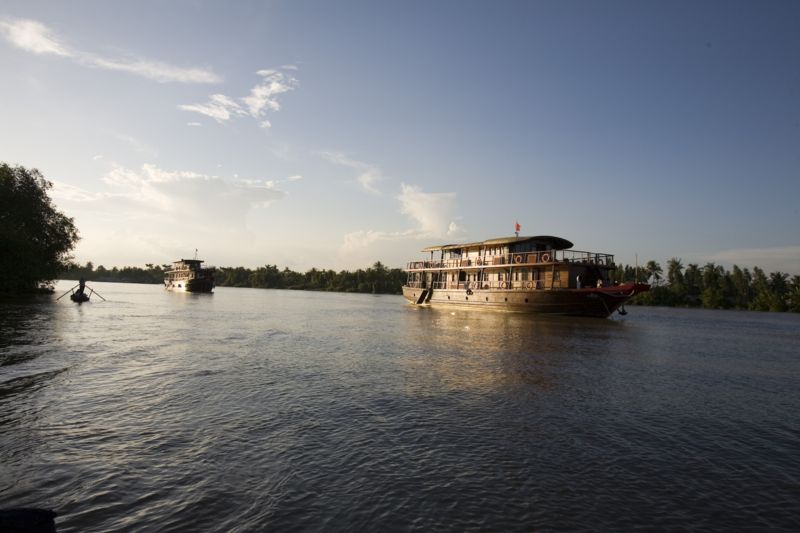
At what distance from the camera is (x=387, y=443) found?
26.0ft

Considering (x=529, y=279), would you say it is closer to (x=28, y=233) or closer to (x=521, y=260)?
(x=521, y=260)

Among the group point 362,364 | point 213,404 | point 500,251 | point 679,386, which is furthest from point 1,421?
Answer: point 500,251

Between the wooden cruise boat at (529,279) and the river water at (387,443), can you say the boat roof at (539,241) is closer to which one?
the wooden cruise boat at (529,279)

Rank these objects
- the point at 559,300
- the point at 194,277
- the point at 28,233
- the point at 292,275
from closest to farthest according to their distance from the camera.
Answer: the point at 559,300 < the point at 28,233 < the point at 194,277 < the point at 292,275

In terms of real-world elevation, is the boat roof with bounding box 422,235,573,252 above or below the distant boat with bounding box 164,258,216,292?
above

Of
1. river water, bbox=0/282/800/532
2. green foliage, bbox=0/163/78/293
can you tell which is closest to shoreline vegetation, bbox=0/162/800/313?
green foliage, bbox=0/163/78/293

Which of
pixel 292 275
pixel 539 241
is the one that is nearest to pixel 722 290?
pixel 539 241

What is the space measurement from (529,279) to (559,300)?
4.20m

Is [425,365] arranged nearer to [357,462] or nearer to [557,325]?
[357,462]

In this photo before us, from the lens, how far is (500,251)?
45844mm

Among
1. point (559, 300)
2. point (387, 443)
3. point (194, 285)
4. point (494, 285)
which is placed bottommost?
point (387, 443)

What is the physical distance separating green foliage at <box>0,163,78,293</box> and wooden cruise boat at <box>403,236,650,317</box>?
142ft

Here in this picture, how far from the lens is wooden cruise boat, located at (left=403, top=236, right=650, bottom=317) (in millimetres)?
38094

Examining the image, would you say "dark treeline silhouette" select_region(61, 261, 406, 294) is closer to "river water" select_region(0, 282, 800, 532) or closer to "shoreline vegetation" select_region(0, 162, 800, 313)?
"shoreline vegetation" select_region(0, 162, 800, 313)
